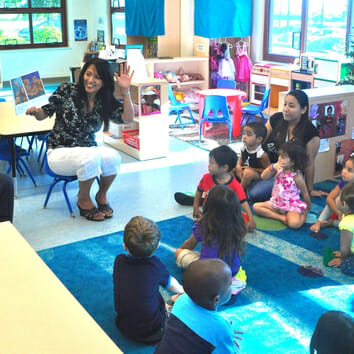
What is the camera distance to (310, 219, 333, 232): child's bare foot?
12.3 ft

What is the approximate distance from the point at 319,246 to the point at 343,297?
68 centimetres

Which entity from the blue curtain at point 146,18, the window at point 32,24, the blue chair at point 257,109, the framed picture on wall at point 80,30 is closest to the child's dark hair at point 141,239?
the blue chair at point 257,109

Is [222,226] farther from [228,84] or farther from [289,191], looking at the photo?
[228,84]

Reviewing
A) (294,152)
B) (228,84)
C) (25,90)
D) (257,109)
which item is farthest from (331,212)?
(228,84)

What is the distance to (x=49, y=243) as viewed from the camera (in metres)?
3.63

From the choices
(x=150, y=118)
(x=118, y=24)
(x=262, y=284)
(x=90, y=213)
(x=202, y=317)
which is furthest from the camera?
(x=118, y=24)

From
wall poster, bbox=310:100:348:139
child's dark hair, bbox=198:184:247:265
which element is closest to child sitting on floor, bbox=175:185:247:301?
child's dark hair, bbox=198:184:247:265

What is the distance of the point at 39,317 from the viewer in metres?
1.58

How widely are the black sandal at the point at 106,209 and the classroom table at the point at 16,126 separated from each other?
0.81 meters

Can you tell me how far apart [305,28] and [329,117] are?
3.52 m

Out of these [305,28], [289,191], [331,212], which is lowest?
[331,212]

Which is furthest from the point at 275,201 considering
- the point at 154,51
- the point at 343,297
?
the point at 154,51

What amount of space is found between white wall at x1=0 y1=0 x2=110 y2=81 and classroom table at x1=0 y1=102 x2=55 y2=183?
649 centimetres

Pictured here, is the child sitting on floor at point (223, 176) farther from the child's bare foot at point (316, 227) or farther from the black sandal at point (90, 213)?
the black sandal at point (90, 213)
